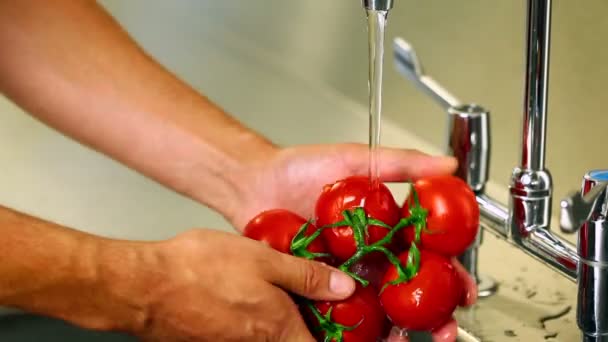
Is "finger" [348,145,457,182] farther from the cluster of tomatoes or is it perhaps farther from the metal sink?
the metal sink

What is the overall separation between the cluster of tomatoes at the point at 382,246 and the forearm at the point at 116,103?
0.22 m

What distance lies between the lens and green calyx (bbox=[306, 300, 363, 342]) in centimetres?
82

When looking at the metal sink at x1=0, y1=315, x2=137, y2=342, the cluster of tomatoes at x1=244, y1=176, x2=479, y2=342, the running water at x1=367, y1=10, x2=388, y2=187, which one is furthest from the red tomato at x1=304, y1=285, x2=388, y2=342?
the metal sink at x1=0, y1=315, x2=137, y2=342

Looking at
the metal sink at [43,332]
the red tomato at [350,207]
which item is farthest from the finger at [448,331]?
the metal sink at [43,332]

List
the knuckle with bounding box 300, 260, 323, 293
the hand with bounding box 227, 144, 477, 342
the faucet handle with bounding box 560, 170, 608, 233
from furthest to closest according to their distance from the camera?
the hand with bounding box 227, 144, 477, 342, the knuckle with bounding box 300, 260, 323, 293, the faucet handle with bounding box 560, 170, 608, 233

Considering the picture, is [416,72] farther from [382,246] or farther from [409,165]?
[382,246]

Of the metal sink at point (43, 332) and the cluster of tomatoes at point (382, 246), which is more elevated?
the cluster of tomatoes at point (382, 246)

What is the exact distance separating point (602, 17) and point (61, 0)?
23.2 inches

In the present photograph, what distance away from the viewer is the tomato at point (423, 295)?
826 millimetres

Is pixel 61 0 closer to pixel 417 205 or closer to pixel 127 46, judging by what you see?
pixel 127 46

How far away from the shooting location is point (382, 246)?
85cm

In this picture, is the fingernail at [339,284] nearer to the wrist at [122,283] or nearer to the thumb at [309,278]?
the thumb at [309,278]

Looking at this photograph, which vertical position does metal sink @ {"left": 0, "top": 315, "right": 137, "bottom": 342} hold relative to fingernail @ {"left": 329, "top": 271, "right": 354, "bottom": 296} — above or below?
below

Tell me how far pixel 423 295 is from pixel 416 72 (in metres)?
0.34
